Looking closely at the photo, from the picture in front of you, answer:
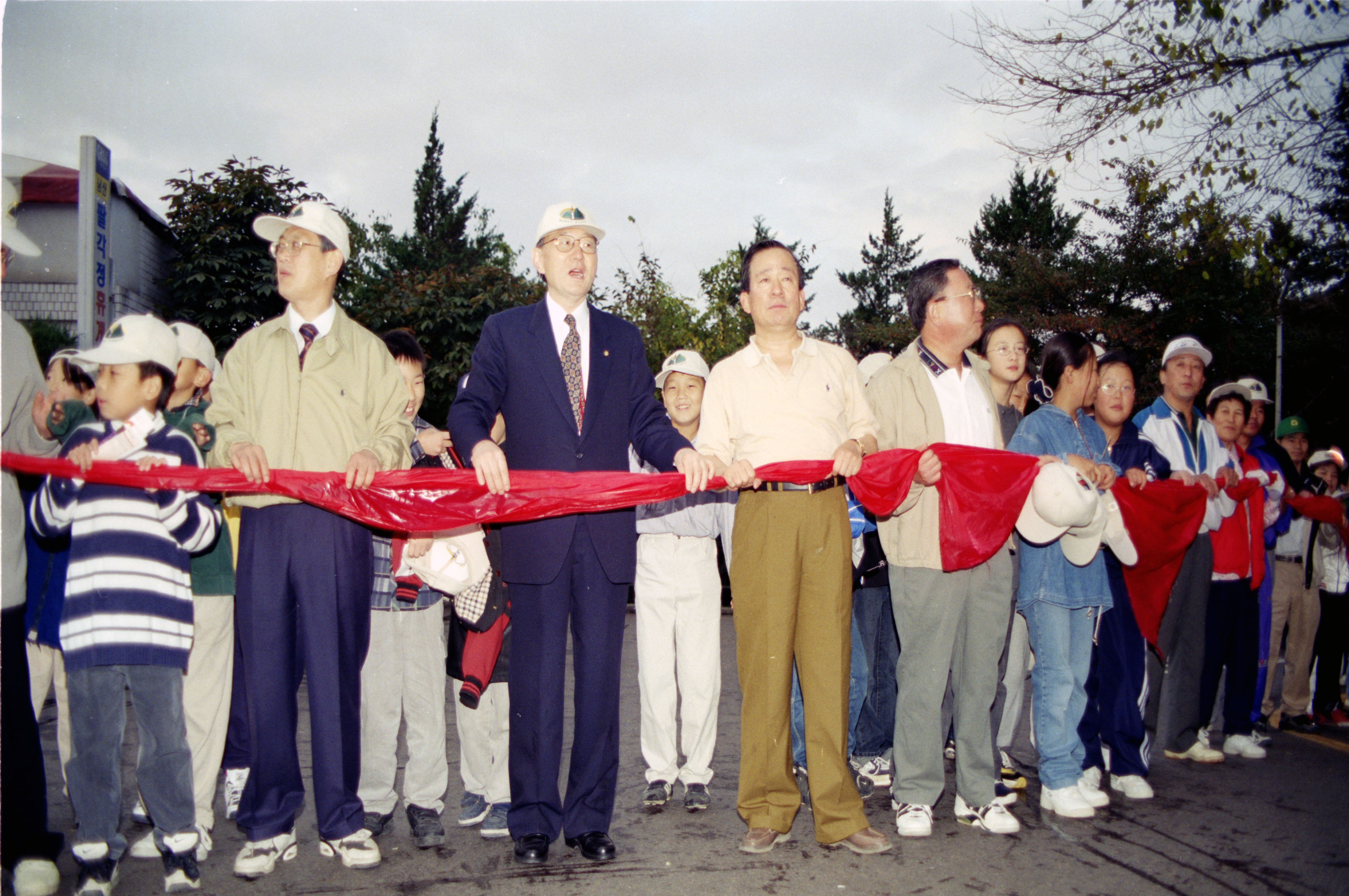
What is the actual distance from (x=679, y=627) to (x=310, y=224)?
2571mm

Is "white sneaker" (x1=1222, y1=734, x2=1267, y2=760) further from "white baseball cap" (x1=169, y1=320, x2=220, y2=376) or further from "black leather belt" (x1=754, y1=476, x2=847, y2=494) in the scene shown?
"white baseball cap" (x1=169, y1=320, x2=220, y2=376)

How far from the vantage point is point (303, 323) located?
158 inches

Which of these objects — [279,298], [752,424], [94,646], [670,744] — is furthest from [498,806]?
[279,298]

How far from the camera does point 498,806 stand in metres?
4.27

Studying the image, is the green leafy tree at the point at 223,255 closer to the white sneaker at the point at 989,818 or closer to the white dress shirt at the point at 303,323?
the white dress shirt at the point at 303,323

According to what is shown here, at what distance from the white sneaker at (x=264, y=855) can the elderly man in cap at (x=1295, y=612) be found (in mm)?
6502

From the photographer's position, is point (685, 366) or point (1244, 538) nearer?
point (685, 366)

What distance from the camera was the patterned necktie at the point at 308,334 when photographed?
13.0 feet

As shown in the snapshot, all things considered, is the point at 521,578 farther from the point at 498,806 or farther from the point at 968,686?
the point at 968,686

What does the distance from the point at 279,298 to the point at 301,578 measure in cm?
391

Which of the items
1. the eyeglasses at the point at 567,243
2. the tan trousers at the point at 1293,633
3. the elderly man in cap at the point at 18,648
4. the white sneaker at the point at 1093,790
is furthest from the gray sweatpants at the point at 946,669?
the tan trousers at the point at 1293,633

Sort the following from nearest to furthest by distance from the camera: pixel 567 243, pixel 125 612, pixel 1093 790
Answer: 1. pixel 125 612
2. pixel 567 243
3. pixel 1093 790

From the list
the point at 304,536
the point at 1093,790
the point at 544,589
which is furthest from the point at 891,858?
the point at 304,536

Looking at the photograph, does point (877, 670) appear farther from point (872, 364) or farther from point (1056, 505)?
point (872, 364)
